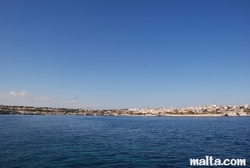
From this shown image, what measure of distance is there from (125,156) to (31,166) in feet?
54.1

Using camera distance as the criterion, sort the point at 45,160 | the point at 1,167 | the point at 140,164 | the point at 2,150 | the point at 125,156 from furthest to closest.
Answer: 1. the point at 2,150
2. the point at 125,156
3. the point at 45,160
4. the point at 140,164
5. the point at 1,167

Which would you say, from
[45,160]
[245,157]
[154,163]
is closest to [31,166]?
[45,160]

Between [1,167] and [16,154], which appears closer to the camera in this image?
[1,167]

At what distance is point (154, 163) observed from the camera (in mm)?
31859

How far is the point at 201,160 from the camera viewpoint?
1377 inches

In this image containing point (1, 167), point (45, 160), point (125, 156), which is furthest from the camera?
point (125, 156)

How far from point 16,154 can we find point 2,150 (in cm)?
560

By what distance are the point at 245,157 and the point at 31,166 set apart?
39157 mm

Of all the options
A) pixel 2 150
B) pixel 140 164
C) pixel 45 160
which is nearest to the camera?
pixel 140 164

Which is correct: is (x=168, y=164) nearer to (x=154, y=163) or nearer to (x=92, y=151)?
(x=154, y=163)

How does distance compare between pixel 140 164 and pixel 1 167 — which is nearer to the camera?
pixel 1 167

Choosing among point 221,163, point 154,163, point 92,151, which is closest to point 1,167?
point 92,151

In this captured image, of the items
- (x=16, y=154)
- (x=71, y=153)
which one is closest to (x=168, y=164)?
(x=71, y=153)

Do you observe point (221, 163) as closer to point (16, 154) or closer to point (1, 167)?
point (1, 167)
